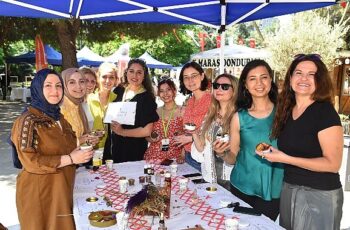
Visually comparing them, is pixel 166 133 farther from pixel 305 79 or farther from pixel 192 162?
pixel 305 79

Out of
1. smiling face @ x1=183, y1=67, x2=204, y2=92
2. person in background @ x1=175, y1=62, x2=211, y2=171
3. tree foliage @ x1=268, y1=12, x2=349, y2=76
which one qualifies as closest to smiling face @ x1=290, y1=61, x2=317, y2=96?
person in background @ x1=175, y1=62, x2=211, y2=171

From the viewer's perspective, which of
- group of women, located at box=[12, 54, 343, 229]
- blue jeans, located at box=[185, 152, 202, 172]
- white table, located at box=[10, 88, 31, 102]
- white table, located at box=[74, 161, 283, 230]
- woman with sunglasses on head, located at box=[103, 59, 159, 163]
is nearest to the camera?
white table, located at box=[74, 161, 283, 230]

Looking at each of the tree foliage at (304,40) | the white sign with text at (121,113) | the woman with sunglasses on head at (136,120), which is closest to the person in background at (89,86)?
the woman with sunglasses on head at (136,120)

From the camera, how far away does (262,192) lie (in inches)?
115

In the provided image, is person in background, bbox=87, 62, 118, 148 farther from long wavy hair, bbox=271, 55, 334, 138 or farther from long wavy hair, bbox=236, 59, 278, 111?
long wavy hair, bbox=271, 55, 334, 138

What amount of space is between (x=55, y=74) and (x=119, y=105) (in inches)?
49.8

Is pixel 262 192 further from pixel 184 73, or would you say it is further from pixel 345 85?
pixel 345 85

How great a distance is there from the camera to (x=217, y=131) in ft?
10.9

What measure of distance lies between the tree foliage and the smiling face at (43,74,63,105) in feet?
49.6

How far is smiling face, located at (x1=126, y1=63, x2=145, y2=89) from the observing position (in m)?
4.46

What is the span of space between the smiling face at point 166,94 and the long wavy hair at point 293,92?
173 cm

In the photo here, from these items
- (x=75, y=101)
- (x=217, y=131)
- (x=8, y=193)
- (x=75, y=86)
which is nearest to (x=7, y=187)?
(x=8, y=193)

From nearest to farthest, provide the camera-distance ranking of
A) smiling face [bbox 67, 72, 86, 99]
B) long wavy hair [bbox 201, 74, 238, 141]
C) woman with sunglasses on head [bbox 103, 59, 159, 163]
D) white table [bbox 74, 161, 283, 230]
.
→ white table [bbox 74, 161, 283, 230], long wavy hair [bbox 201, 74, 238, 141], smiling face [bbox 67, 72, 86, 99], woman with sunglasses on head [bbox 103, 59, 159, 163]

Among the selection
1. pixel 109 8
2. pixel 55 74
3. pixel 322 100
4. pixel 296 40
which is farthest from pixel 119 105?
pixel 296 40
